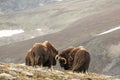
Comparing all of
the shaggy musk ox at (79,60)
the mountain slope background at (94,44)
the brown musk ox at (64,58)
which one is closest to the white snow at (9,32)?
the mountain slope background at (94,44)

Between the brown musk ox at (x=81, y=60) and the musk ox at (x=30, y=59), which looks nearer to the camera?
the musk ox at (x=30, y=59)

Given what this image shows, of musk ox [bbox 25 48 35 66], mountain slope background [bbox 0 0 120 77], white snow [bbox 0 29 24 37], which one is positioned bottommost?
mountain slope background [bbox 0 0 120 77]

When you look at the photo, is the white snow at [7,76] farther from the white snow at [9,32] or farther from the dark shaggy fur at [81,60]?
the white snow at [9,32]

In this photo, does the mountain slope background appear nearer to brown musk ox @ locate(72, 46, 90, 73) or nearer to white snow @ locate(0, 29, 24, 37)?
white snow @ locate(0, 29, 24, 37)

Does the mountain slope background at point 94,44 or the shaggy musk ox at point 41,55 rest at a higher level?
the shaggy musk ox at point 41,55

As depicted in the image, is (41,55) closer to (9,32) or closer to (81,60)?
(81,60)

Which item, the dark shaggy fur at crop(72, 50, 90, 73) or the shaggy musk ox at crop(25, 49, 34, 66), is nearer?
the shaggy musk ox at crop(25, 49, 34, 66)

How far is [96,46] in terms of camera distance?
300 ft

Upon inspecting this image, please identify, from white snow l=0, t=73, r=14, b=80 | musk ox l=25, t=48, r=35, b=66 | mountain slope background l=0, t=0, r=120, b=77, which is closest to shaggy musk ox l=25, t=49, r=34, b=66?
musk ox l=25, t=48, r=35, b=66

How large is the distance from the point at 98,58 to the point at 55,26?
347ft

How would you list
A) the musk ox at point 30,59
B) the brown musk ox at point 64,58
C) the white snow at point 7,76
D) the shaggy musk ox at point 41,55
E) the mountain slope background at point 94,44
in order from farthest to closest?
the mountain slope background at point 94,44
the brown musk ox at point 64,58
the musk ox at point 30,59
the shaggy musk ox at point 41,55
the white snow at point 7,76

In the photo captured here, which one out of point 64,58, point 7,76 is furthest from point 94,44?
point 7,76

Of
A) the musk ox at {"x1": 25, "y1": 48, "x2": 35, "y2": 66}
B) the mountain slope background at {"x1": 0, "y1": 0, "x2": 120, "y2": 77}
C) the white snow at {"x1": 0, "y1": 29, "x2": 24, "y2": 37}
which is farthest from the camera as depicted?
the white snow at {"x1": 0, "y1": 29, "x2": 24, "y2": 37}

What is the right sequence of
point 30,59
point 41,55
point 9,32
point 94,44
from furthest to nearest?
point 9,32 < point 94,44 < point 30,59 < point 41,55
